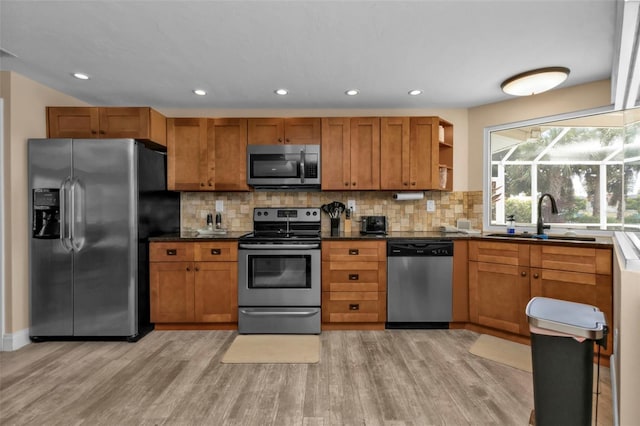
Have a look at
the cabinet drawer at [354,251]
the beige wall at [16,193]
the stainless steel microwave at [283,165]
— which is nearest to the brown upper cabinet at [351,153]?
the stainless steel microwave at [283,165]

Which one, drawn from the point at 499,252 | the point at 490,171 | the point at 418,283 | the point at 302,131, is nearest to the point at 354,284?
the point at 418,283

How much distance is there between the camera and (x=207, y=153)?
10.8 feet

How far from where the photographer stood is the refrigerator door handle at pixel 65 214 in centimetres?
260

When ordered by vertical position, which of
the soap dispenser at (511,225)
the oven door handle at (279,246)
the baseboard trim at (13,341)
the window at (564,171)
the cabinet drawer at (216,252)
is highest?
the window at (564,171)

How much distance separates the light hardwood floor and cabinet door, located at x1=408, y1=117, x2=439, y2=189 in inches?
64.5

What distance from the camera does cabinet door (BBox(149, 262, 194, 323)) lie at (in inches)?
115

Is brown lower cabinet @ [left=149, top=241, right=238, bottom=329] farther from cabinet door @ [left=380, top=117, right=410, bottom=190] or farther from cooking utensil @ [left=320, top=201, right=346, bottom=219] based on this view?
cabinet door @ [left=380, top=117, right=410, bottom=190]

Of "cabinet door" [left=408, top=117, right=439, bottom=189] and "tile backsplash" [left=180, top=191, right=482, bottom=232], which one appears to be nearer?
"cabinet door" [left=408, top=117, right=439, bottom=189]

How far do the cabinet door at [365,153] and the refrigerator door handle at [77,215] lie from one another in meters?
2.57

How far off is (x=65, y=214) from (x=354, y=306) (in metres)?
2.74

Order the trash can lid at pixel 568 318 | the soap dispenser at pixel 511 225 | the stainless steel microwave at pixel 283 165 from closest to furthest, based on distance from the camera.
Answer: the trash can lid at pixel 568 318, the soap dispenser at pixel 511 225, the stainless steel microwave at pixel 283 165

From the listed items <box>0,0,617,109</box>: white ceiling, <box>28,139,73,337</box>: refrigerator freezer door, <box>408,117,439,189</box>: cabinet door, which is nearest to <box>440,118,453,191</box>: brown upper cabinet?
<box>408,117,439,189</box>: cabinet door

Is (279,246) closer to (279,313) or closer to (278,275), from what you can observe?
(278,275)

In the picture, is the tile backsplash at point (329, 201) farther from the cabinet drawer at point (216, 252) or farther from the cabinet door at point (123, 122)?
the cabinet door at point (123, 122)
